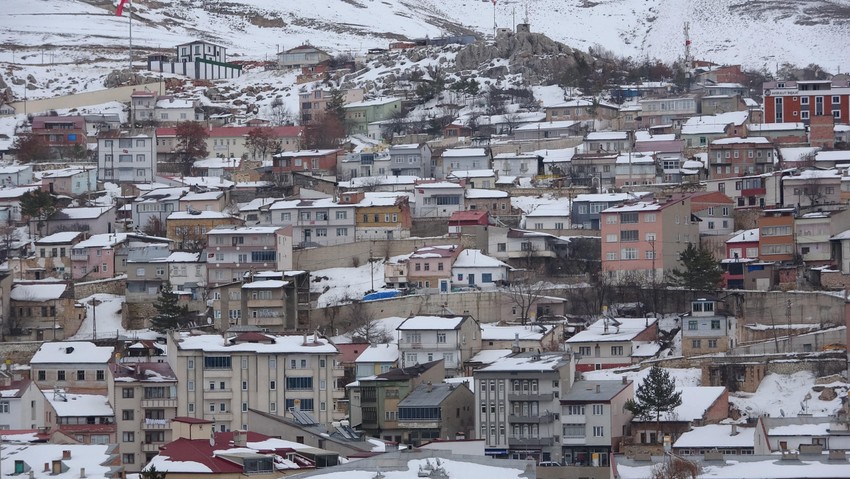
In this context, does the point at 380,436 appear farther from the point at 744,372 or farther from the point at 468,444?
the point at 744,372

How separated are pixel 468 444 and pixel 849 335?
15415mm

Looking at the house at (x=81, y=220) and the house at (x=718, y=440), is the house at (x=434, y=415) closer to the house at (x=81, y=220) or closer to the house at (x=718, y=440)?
the house at (x=718, y=440)

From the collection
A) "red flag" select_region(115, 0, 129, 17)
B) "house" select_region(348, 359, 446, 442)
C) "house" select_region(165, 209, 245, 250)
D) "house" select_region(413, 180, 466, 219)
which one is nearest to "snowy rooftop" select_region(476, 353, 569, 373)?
"house" select_region(348, 359, 446, 442)

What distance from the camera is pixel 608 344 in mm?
71688

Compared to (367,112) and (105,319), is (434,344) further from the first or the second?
(367,112)

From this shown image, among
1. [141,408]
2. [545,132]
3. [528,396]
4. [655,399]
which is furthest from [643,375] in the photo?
[545,132]

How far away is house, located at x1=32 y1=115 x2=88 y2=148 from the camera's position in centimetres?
11025

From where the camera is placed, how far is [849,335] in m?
67.9

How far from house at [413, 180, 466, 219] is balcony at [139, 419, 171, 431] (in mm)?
27778

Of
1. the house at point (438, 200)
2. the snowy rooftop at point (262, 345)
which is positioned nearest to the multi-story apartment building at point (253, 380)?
the snowy rooftop at point (262, 345)

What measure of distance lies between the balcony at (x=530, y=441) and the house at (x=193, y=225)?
27857 mm

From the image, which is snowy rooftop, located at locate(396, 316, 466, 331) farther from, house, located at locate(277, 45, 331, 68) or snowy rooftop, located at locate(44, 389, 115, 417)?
house, located at locate(277, 45, 331, 68)

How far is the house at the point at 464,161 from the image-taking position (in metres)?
101

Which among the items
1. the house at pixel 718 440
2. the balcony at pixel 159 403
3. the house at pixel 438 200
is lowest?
the house at pixel 718 440
